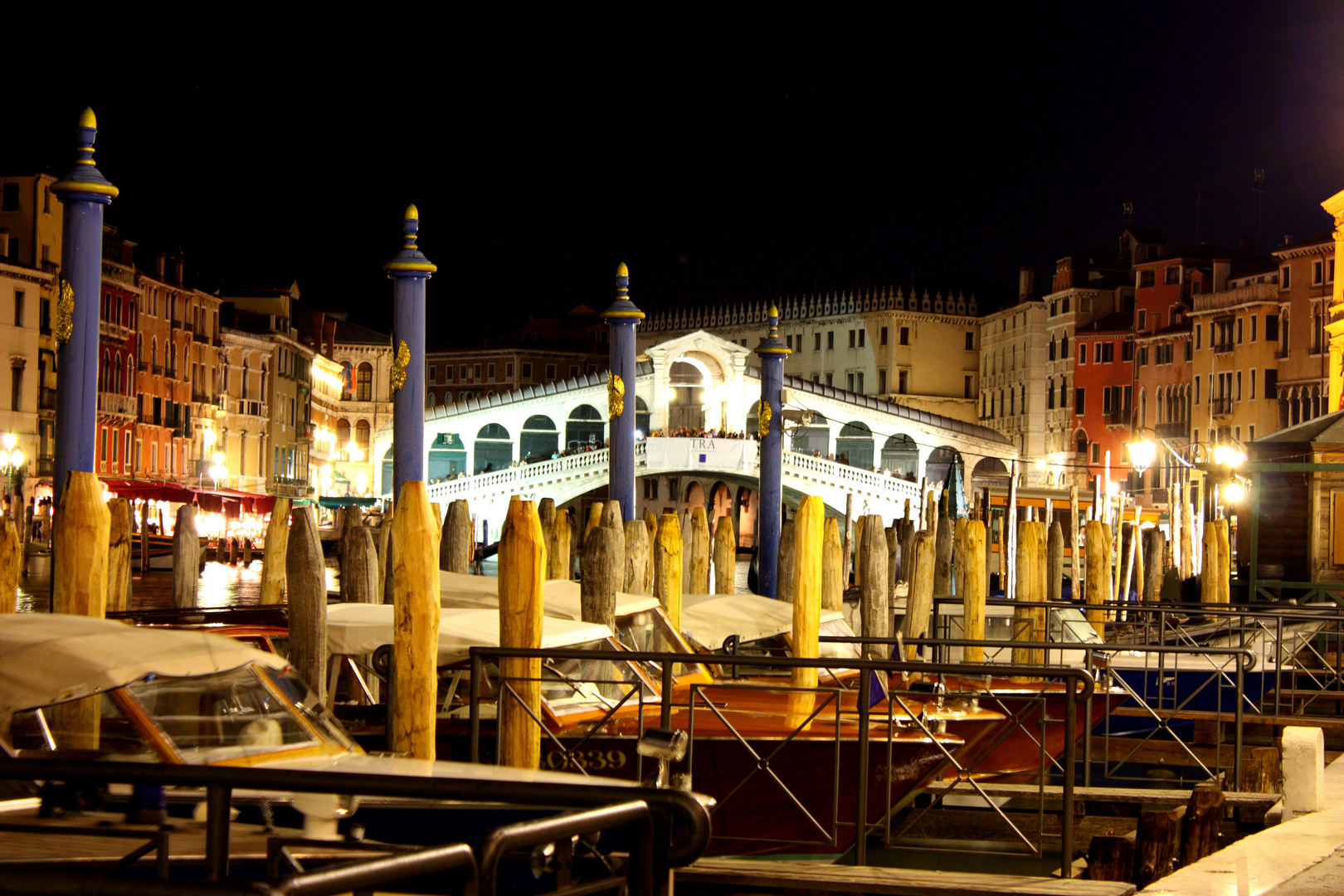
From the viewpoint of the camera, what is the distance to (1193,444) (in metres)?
44.2

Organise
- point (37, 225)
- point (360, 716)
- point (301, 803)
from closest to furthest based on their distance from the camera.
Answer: point (301, 803) → point (360, 716) → point (37, 225)

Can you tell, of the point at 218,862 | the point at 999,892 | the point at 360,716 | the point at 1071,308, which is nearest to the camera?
the point at 218,862

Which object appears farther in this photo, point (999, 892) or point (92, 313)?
point (92, 313)

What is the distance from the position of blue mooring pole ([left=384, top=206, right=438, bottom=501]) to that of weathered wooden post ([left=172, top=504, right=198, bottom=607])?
154 cm

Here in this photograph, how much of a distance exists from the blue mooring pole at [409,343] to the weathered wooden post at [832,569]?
3.25 meters

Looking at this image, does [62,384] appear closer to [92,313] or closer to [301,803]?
[92,313]

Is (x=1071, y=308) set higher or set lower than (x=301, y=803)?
higher

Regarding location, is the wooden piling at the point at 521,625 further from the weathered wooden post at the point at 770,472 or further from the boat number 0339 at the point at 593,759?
the weathered wooden post at the point at 770,472

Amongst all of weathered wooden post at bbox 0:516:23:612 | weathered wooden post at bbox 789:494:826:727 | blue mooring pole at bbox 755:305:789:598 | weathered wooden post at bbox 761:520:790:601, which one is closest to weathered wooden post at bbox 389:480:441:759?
weathered wooden post at bbox 0:516:23:612

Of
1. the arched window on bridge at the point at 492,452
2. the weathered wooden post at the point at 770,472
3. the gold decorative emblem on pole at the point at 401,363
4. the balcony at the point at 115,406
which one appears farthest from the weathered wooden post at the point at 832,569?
the arched window on bridge at the point at 492,452

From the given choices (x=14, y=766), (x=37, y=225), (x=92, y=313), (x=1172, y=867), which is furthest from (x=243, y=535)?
(x=14, y=766)

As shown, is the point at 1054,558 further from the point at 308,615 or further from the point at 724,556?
the point at 308,615

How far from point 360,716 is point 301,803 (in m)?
3.89

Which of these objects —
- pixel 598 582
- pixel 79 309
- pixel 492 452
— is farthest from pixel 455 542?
pixel 492 452
